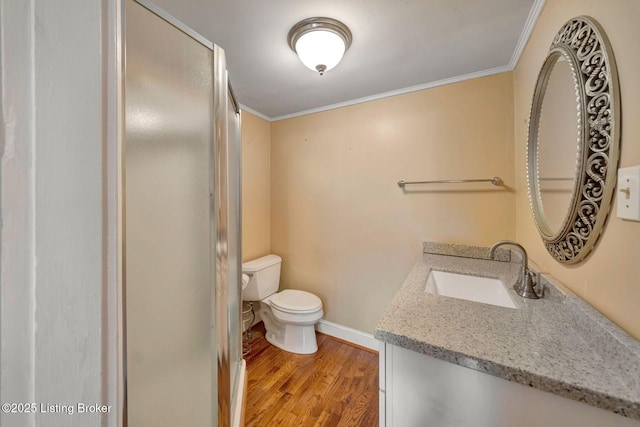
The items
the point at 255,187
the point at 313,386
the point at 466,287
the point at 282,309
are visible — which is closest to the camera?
the point at 466,287

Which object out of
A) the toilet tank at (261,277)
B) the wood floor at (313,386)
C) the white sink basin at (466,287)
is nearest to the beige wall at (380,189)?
the toilet tank at (261,277)

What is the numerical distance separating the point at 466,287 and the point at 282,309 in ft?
4.41

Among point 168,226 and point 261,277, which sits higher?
point 168,226

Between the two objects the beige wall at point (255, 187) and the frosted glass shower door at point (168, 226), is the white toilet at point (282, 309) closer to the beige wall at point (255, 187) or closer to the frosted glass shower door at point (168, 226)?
the beige wall at point (255, 187)

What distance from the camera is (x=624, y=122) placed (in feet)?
2.09

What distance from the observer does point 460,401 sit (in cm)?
67

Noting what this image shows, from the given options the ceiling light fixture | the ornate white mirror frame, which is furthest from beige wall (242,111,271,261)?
the ornate white mirror frame

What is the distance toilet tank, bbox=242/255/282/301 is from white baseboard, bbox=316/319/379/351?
0.59 meters

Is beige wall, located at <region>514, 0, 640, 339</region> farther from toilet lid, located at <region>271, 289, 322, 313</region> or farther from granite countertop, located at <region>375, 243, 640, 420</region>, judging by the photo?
toilet lid, located at <region>271, 289, 322, 313</region>

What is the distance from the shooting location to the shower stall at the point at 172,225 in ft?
1.78

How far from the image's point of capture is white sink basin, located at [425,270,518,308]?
4.04 feet

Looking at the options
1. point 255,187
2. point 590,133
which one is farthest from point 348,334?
point 590,133

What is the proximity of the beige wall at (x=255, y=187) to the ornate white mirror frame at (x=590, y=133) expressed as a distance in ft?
6.96

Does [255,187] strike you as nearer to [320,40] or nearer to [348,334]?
[320,40]
